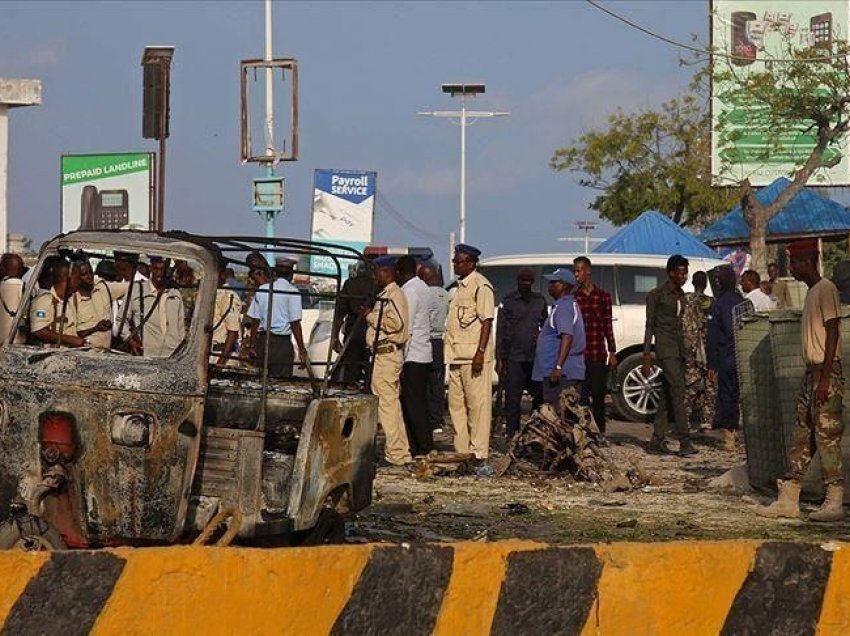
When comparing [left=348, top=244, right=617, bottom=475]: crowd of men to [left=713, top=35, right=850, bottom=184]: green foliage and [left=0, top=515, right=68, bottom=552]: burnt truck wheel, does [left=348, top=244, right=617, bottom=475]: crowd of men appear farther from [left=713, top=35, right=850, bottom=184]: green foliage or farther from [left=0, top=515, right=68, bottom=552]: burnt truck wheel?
[left=713, top=35, right=850, bottom=184]: green foliage

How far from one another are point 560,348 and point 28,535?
279 inches

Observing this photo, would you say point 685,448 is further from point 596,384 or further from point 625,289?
point 625,289

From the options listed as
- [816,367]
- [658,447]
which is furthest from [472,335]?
[816,367]

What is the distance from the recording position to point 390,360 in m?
13.9

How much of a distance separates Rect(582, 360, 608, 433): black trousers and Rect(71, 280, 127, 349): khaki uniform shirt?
230 inches

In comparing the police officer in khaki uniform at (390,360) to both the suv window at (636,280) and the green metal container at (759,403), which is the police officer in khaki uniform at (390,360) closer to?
the green metal container at (759,403)

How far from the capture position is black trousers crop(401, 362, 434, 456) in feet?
47.2

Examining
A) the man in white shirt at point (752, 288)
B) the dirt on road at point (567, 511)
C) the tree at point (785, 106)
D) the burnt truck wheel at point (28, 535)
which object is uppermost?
the tree at point (785, 106)

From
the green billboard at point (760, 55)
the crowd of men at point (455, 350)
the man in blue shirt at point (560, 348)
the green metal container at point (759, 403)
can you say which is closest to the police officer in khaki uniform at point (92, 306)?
the crowd of men at point (455, 350)

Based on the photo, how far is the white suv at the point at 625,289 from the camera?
62.4 ft

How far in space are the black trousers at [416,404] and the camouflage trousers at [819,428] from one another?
13.7ft

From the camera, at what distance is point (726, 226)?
35219 mm

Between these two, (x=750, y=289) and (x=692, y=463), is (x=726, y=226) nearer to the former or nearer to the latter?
(x=750, y=289)

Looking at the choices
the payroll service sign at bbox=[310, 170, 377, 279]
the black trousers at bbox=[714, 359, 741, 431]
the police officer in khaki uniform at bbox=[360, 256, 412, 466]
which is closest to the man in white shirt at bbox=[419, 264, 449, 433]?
the police officer in khaki uniform at bbox=[360, 256, 412, 466]
